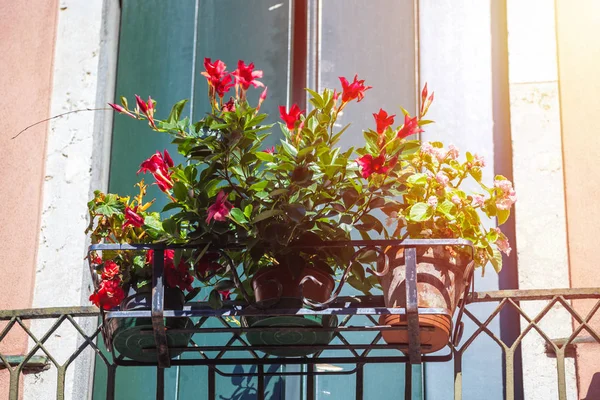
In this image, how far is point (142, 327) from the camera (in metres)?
4.55

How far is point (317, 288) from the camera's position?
4500mm

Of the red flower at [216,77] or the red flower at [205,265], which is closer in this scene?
the red flower at [216,77]

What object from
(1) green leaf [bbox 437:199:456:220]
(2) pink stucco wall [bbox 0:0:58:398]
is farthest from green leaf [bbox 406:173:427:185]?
(2) pink stucco wall [bbox 0:0:58:398]

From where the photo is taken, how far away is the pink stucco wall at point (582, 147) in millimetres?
5172

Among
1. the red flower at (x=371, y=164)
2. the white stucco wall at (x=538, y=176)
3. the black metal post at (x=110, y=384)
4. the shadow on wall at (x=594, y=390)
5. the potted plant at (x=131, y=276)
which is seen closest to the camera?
the red flower at (x=371, y=164)

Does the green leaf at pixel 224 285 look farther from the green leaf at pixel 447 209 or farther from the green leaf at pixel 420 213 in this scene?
the green leaf at pixel 447 209

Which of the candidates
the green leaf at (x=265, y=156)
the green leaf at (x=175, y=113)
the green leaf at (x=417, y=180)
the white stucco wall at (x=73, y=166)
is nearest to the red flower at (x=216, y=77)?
the green leaf at (x=175, y=113)

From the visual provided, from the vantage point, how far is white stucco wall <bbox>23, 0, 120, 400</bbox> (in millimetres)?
5574

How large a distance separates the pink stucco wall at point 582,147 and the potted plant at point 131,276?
162cm

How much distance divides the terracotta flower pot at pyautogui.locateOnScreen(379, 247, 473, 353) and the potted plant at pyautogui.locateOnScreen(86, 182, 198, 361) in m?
0.74

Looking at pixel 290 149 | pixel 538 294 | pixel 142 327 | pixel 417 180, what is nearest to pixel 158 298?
pixel 142 327

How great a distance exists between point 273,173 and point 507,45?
1.83 meters

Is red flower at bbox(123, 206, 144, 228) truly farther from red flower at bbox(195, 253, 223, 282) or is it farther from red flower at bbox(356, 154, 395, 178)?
red flower at bbox(356, 154, 395, 178)

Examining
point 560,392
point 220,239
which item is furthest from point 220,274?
point 560,392
